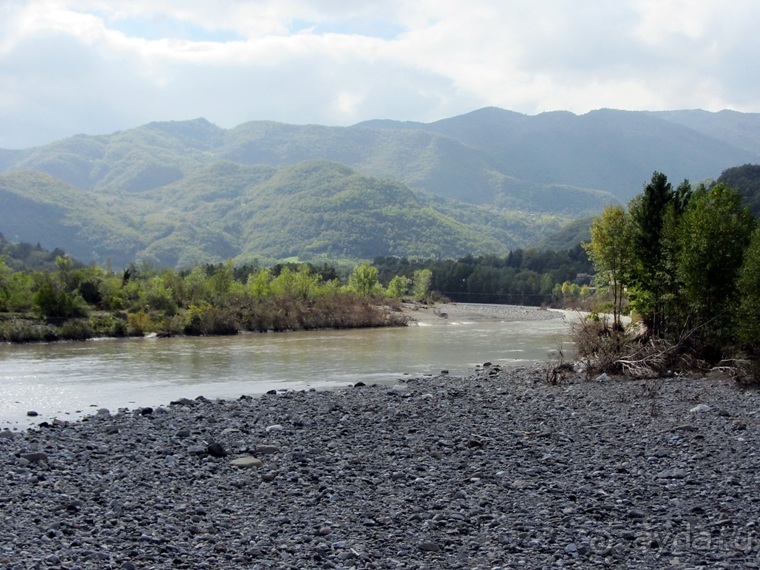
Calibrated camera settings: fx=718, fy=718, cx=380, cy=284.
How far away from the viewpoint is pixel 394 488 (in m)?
12.0

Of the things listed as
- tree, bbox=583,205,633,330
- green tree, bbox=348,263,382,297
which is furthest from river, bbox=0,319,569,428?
green tree, bbox=348,263,382,297

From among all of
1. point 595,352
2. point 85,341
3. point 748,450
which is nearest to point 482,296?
point 85,341

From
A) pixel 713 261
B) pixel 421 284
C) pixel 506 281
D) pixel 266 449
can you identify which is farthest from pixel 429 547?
pixel 506 281

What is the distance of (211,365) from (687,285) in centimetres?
2159

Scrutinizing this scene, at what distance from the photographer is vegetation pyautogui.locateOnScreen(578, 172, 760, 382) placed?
25469 mm

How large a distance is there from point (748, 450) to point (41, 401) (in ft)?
66.6

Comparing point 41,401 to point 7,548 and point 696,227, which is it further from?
point 696,227

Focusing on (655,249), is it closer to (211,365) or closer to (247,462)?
(211,365)

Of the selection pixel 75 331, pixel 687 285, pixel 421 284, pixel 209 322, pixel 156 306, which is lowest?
pixel 75 331

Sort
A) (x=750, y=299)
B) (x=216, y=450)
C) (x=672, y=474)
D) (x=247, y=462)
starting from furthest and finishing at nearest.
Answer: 1. (x=750, y=299)
2. (x=216, y=450)
3. (x=247, y=462)
4. (x=672, y=474)

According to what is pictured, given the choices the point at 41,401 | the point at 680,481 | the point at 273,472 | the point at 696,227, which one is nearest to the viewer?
the point at 680,481

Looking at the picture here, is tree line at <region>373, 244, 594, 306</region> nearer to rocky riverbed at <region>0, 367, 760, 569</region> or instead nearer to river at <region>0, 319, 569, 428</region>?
river at <region>0, 319, 569, 428</region>

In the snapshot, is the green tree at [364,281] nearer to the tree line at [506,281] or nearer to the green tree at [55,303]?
the tree line at [506,281]

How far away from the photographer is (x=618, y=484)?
11578 millimetres
